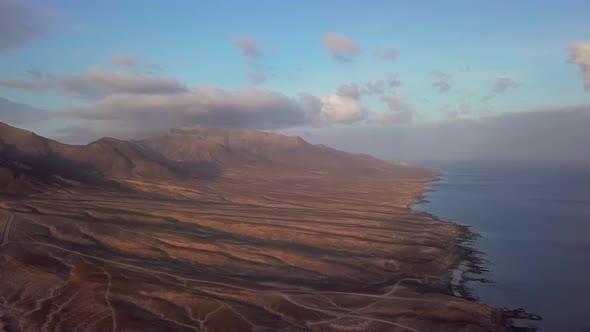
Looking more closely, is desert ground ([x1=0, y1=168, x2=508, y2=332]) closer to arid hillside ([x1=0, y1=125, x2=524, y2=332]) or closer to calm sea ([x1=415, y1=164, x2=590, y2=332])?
arid hillside ([x1=0, y1=125, x2=524, y2=332])

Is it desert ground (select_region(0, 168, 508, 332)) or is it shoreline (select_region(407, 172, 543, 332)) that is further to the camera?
shoreline (select_region(407, 172, 543, 332))

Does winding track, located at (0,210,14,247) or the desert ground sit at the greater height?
winding track, located at (0,210,14,247)

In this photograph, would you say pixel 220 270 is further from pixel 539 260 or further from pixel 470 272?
pixel 539 260

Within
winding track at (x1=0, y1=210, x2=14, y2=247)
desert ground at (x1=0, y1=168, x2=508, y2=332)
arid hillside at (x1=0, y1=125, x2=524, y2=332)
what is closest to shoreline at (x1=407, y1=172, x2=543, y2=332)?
arid hillside at (x1=0, y1=125, x2=524, y2=332)

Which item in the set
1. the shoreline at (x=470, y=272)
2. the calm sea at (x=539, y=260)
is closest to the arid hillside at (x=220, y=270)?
the shoreline at (x=470, y=272)

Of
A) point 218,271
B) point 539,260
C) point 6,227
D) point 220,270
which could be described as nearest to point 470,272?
point 539,260

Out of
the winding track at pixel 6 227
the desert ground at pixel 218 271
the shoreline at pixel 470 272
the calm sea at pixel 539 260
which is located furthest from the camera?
the winding track at pixel 6 227

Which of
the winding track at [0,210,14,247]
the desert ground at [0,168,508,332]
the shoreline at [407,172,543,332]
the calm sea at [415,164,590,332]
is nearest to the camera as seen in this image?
the desert ground at [0,168,508,332]

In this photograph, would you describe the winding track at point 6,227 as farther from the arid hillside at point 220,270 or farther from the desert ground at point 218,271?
the desert ground at point 218,271

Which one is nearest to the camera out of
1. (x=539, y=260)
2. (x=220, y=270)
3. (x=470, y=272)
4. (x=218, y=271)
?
(x=218, y=271)

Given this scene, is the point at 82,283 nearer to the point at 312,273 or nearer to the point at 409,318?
the point at 312,273

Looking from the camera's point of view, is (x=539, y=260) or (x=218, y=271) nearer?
(x=218, y=271)
